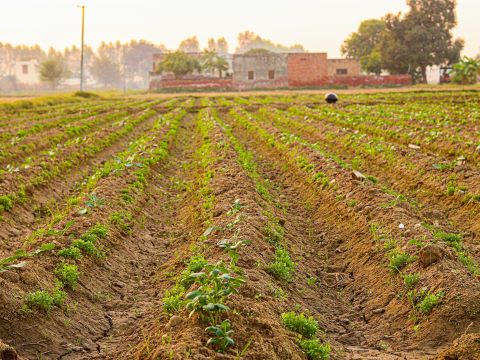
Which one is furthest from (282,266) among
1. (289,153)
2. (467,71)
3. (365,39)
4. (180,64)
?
(365,39)

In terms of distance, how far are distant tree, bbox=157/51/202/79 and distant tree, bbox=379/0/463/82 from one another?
24.1 m

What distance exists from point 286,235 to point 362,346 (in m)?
3.55

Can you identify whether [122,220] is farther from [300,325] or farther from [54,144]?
[54,144]

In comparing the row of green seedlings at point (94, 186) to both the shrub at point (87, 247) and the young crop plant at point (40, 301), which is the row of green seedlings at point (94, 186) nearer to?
the shrub at point (87, 247)

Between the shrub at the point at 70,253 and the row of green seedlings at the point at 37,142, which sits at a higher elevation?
the row of green seedlings at the point at 37,142

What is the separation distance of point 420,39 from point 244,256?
6973 cm

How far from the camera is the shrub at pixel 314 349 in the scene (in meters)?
5.87

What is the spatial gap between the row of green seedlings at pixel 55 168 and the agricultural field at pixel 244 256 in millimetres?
49

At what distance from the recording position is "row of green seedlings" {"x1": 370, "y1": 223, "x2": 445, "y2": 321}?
6993 millimetres

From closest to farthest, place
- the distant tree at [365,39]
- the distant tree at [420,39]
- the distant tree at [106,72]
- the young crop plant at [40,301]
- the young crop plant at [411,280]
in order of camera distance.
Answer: the young crop plant at [40,301] → the young crop plant at [411,280] → the distant tree at [420,39] → the distant tree at [365,39] → the distant tree at [106,72]

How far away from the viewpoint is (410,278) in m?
7.54

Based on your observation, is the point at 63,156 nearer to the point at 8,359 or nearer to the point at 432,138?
the point at 432,138

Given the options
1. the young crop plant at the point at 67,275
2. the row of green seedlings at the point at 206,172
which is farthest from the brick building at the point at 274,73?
the young crop plant at the point at 67,275

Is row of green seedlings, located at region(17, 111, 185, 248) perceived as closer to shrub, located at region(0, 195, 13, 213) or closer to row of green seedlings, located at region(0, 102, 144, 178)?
shrub, located at region(0, 195, 13, 213)
